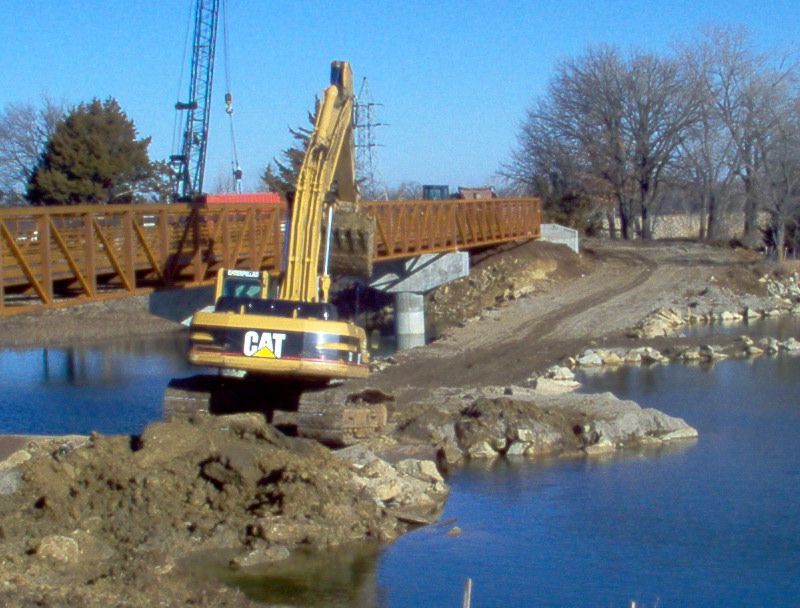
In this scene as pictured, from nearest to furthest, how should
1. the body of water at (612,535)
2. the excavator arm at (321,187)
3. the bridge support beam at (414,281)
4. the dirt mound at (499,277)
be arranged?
the body of water at (612,535) → the excavator arm at (321,187) → the bridge support beam at (414,281) → the dirt mound at (499,277)

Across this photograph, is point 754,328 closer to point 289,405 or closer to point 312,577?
point 289,405

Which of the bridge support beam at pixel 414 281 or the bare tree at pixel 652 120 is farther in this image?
the bare tree at pixel 652 120

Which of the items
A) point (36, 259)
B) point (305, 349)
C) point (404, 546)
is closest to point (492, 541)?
point (404, 546)

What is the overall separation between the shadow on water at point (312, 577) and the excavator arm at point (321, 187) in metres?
6.44

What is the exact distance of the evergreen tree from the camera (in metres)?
64.0

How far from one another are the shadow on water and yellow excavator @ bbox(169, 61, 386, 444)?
4656 millimetres

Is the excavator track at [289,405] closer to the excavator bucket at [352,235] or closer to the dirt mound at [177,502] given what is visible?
the dirt mound at [177,502]

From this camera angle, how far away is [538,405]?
22.3 m

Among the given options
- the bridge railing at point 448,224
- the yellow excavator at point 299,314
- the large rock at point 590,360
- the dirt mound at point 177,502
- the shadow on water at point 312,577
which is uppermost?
the bridge railing at point 448,224

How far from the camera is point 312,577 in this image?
1359cm

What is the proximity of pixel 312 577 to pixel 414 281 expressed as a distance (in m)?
34.9

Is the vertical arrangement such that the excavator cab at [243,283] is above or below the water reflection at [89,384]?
above

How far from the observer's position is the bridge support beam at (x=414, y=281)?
47.4 metres

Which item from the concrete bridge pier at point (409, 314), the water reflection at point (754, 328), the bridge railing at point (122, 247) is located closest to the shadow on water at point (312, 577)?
the bridge railing at point (122, 247)
